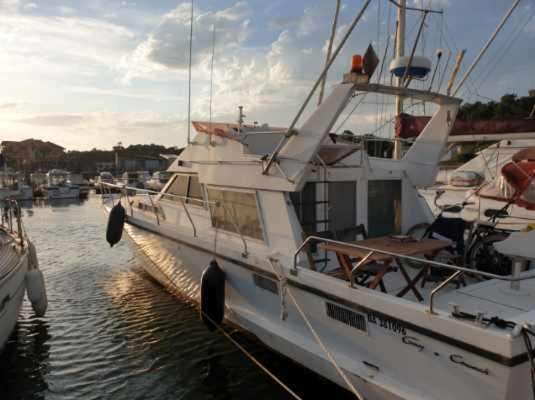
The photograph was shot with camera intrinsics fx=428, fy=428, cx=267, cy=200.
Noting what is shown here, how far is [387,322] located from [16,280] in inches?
229

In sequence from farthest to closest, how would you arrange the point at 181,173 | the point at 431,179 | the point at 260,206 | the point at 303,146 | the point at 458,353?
the point at 181,173, the point at 431,179, the point at 260,206, the point at 303,146, the point at 458,353

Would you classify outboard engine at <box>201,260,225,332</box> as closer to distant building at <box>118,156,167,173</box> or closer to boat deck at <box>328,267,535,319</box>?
boat deck at <box>328,267,535,319</box>

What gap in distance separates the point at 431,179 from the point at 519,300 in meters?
2.98

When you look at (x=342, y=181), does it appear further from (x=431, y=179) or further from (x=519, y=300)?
(x=519, y=300)

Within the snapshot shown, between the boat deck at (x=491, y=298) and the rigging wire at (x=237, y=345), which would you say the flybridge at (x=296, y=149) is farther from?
the rigging wire at (x=237, y=345)

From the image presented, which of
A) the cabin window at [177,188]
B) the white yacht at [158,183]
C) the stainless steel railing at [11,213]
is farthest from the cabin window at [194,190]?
the white yacht at [158,183]

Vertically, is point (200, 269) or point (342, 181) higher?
point (342, 181)

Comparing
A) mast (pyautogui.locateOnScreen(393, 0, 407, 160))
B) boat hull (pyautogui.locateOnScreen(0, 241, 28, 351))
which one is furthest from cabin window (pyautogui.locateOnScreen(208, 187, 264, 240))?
mast (pyautogui.locateOnScreen(393, 0, 407, 160))

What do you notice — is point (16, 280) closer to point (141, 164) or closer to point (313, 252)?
point (313, 252)

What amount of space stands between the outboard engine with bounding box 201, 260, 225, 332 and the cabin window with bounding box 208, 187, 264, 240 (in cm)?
67

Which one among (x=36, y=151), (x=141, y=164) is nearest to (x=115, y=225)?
(x=141, y=164)

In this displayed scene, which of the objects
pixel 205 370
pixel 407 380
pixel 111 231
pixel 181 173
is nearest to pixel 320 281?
pixel 407 380

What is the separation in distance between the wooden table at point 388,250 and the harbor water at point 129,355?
1628mm

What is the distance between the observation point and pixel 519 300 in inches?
164
